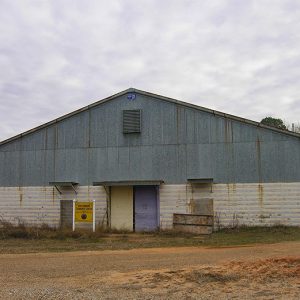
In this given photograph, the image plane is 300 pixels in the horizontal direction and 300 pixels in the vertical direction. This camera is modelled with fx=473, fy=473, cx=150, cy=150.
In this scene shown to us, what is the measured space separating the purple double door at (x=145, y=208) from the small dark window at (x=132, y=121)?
3027 mm

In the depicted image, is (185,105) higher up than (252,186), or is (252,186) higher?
(185,105)

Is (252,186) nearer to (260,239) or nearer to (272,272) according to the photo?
(260,239)

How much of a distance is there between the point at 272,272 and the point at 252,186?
12423mm

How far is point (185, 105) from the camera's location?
2417 cm

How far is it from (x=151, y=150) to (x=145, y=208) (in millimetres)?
3034

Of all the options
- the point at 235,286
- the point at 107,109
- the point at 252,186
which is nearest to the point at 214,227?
the point at 252,186

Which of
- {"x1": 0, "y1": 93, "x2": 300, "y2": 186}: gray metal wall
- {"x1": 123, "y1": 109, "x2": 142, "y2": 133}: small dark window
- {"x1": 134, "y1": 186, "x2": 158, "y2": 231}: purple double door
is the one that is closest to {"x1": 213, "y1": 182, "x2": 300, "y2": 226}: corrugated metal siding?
{"x1": 0, "y1": 93, "x2": 300, "y2": 186}: gray metal wall

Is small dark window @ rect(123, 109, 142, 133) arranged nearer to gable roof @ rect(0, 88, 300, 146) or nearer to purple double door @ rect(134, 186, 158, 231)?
gable roof @ rect(0, 88, 300, 146)

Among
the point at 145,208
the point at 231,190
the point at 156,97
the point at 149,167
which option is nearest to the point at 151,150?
the point at 149,167

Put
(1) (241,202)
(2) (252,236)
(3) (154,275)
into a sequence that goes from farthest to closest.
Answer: (1) (241,202), (2) (252,236), (3) (154,275)

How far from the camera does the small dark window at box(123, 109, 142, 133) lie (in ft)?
80.4

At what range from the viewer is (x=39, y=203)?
25266mm

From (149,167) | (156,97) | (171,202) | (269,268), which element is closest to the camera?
(269,268)

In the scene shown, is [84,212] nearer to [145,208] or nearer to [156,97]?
[145,208]
